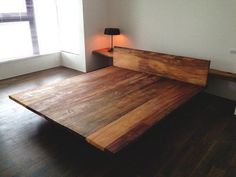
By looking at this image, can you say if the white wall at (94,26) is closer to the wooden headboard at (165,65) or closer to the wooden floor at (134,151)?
the wooden headboard at (165,65)

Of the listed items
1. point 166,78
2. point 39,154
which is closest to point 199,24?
point 166,78

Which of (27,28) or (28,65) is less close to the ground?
(27,28)

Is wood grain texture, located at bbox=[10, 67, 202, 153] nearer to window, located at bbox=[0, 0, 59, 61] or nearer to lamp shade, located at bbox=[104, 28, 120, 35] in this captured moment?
lamp shade, located at bbox=[104, 28, 120, 35]

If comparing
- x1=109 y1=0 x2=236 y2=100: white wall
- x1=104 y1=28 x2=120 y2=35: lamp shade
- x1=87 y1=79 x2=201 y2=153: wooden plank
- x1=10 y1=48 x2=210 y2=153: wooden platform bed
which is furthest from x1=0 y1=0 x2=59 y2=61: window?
x1=87 y1=79 x2=201 y2=153: wooden plank

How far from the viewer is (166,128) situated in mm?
2512

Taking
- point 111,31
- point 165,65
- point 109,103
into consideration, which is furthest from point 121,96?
point 111,31

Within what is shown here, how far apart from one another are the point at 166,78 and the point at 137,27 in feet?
4.03

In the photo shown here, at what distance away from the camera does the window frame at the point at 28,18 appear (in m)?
3.81

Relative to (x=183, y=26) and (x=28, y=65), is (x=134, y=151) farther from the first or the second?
(x=28, y=65)

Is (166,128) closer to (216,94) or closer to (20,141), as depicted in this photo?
(216,94)

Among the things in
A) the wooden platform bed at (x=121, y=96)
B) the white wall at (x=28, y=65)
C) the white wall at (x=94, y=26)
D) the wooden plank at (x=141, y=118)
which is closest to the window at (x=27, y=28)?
the white wall at (x=28, y=65)

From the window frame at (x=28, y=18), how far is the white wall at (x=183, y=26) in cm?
152

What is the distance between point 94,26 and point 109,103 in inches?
85.3

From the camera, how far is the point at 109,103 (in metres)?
2.42
